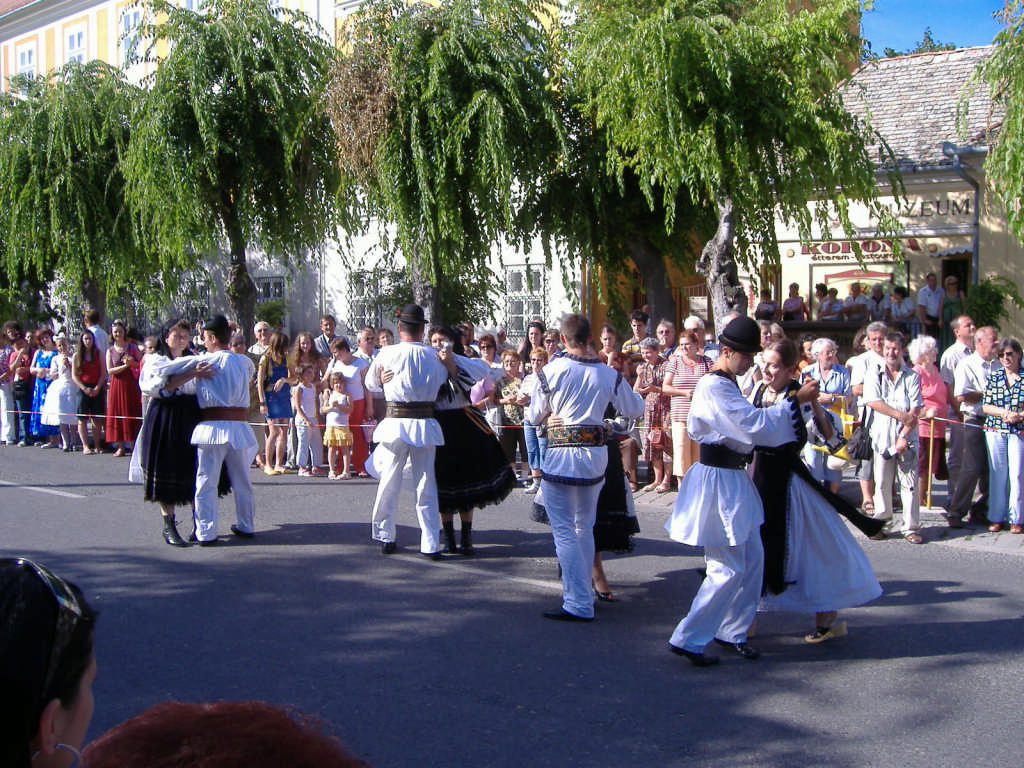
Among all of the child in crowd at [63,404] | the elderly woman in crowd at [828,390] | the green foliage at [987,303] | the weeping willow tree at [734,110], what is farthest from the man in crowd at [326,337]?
the green foliage at [987,303]

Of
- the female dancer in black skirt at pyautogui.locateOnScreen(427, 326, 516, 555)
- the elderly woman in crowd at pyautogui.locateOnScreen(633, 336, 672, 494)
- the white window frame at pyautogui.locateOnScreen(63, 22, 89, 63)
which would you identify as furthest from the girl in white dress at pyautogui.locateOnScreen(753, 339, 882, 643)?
the white window frame at pyautogui.locateOnScreen(63, 22, 89, 63)

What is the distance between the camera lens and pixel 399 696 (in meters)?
5.08

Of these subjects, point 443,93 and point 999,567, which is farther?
point 443,93

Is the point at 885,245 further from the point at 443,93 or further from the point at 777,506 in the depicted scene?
the point at 777,506

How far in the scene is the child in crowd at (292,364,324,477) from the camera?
1291cm

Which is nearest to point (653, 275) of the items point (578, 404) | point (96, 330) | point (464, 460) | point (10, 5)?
point (96, 330)

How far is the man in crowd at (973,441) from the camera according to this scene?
929cm

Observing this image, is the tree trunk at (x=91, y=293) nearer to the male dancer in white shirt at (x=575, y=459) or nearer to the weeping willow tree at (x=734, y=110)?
the weeping willow tree at (x=734, y=110)

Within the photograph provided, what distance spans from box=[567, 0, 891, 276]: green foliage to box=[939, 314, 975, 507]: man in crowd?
3.44 metres

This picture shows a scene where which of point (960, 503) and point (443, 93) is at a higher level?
point (443, 93)

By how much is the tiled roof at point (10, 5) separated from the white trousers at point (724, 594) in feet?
118

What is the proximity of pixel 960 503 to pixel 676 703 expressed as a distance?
5457mm

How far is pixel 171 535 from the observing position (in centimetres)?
840

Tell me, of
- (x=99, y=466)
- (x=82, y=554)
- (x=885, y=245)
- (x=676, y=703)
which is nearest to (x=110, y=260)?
(x=99, y=466)
